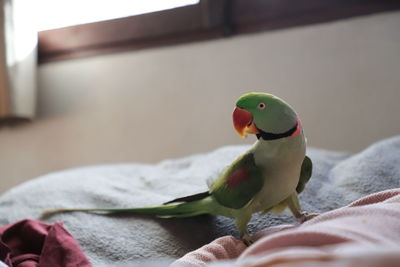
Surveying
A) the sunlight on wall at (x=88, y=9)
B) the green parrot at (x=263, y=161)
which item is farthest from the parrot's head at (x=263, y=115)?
the sunlight on wall at (x=88, y=9)

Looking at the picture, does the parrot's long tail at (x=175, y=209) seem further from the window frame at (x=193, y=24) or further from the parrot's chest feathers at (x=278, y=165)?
the window frame at (x=193, y=24)

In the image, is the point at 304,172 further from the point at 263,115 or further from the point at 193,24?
the point at 193,24

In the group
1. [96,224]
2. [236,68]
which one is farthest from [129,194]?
[236,68]

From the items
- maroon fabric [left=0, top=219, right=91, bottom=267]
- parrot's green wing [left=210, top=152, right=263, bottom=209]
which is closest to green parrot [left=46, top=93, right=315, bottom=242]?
parrot's green wing [left=210, top=152, right=263, bottom=209]

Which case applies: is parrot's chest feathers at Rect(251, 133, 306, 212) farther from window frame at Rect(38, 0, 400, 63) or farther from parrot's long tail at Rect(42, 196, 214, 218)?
window frame at Rect(38, 0, 400, 63)

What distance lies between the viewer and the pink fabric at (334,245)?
0.87 feet

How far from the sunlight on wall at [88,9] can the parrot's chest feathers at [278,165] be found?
983 millimetres

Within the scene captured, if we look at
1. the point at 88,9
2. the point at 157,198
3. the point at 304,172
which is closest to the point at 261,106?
the point at 304,172

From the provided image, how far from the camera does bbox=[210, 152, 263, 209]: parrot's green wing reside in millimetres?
509

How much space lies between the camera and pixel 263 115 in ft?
1.64

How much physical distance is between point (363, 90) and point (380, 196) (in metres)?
0.70

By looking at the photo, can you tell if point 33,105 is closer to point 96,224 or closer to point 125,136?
point 125,136

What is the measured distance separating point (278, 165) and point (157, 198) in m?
0.35

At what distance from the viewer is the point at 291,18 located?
1.27 m
